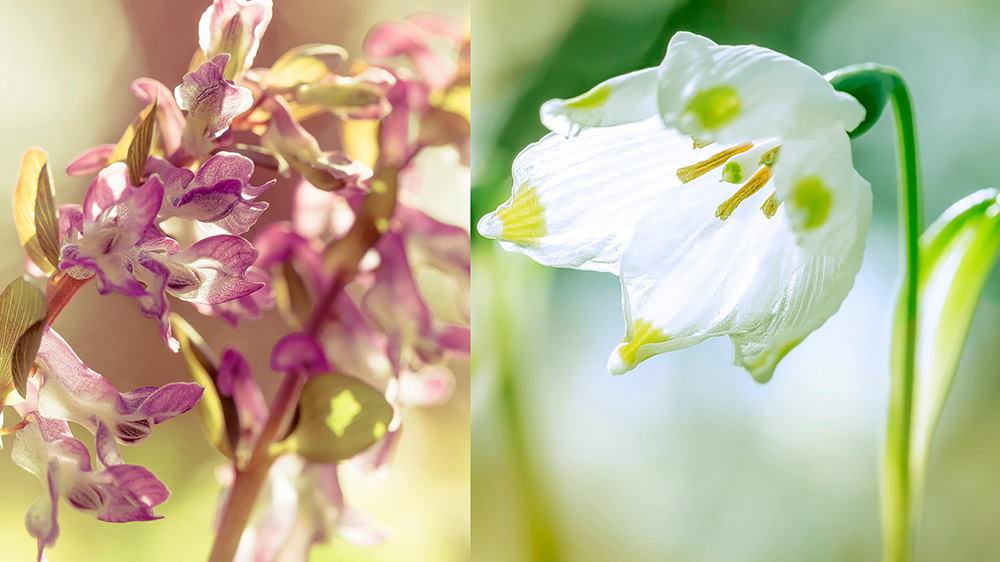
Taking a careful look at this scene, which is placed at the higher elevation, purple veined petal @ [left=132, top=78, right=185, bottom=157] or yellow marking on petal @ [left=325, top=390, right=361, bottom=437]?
purple veined petal @ [left=132, top=78, right=185, bottom=157]

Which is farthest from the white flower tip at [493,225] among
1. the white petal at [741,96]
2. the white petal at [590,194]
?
the white petal at [741,96]

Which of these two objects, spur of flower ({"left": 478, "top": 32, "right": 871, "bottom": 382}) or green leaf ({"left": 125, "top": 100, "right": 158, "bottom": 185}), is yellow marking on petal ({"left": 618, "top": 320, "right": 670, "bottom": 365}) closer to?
spur of flower ({"left": 478, "top": 32, "right": 871, "bottom": 382})

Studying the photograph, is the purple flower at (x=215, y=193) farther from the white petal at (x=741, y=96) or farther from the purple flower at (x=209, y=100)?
the white petal at (x=741, y=96)

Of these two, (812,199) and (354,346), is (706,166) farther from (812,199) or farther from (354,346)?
(354,346)

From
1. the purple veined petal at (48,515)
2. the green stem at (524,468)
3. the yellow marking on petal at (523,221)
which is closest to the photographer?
the purple veined petal at (48,515)

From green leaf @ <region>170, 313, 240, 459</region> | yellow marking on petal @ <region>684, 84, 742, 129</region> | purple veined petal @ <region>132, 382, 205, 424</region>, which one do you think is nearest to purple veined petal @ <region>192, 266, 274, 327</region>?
green leaf @ <region>170, 313, 240, 459</region>

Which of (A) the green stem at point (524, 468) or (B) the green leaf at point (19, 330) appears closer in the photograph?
(B) the green leaf at point (19, 330)
